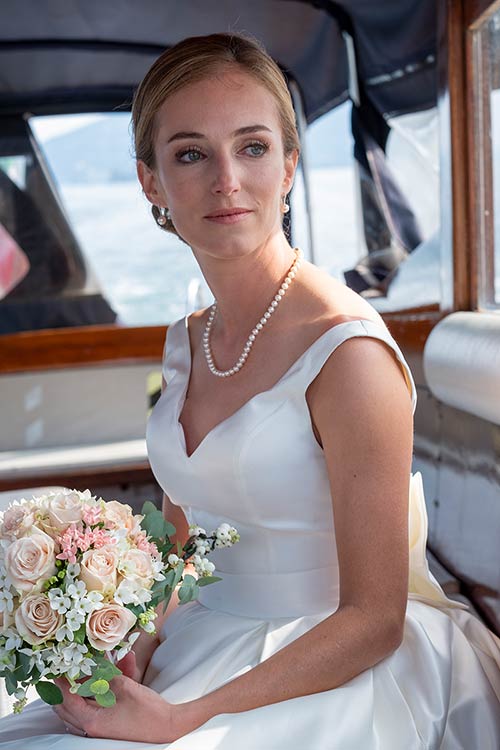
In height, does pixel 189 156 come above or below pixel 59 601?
above

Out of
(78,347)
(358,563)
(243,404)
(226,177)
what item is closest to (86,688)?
(358,563)

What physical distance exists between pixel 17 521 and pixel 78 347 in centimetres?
383

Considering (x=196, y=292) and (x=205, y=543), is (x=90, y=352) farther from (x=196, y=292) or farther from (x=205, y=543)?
(x=205, y=543)

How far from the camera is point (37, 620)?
1270 millimetres

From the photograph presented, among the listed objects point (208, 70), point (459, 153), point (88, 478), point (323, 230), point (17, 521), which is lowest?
point (88, 478)

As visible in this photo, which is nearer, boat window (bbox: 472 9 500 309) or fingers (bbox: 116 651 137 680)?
fingers (bbox: 116 651 137 680)

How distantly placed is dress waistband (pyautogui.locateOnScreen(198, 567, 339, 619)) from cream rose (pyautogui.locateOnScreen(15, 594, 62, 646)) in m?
0.48

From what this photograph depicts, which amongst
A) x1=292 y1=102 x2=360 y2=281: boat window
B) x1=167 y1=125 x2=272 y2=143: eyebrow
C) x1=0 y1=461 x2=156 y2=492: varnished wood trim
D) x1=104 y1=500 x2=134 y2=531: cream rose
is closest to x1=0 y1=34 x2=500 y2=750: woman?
x1=167 y1=125 x2=272 y2=143: eyebrow

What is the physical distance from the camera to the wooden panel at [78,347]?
5109 millimetres

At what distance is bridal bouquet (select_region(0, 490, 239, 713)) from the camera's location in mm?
1271

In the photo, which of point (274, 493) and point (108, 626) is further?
point (274, 493)

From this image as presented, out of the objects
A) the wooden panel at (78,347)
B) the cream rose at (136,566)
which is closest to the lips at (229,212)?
the cream rose at (136,566)

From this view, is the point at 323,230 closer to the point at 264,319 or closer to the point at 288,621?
the point at 264,319

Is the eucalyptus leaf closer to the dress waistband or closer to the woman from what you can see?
the woman
